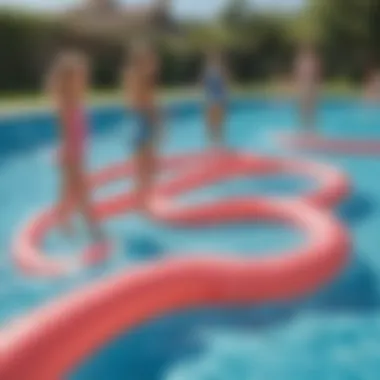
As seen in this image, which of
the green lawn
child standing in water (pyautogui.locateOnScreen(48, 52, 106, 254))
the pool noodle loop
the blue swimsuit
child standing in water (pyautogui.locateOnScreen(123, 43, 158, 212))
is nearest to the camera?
the pool noodle loop

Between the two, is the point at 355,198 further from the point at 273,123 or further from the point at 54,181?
the point at 273,123

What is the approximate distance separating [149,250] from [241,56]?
1291cm

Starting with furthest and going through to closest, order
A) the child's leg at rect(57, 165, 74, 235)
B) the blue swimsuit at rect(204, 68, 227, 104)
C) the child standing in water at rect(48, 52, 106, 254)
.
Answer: the blue swimsuit at rect(204, 68, 227, 104)
the child's leg at rect(57, 165, 74, 235)
the child standing in water at rect(48, 52, 106, 254)

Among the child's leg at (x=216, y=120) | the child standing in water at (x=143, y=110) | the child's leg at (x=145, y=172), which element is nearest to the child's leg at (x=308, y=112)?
the child's leg at (x=216, y=120)

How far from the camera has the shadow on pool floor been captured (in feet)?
10.1

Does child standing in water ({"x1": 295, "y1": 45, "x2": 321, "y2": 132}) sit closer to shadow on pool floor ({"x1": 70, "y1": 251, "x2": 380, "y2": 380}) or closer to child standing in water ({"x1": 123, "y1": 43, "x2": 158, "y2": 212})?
child standing in water ({"x1": 123, "y1": 43, "x2": 158, "y2": 212})

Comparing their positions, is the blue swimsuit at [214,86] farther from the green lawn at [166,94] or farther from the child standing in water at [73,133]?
the child standing in water at [73,133]

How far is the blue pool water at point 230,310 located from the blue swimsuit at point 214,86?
1.38m

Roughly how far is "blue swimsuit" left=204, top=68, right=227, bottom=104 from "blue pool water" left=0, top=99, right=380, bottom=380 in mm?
1378

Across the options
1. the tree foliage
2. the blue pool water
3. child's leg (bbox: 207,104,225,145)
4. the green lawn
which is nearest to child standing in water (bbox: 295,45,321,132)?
→ child's leg (bbox: 207,104,225,145)

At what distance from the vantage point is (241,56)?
1712 centimetres

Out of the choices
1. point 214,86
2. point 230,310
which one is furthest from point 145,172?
point 214,86

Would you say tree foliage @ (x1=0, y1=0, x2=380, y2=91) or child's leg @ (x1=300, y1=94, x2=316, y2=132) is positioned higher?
tree foliage @ (x1=0, y1=0, x2=380, y2=91)

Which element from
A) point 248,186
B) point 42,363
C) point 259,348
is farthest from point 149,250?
point 248,186
